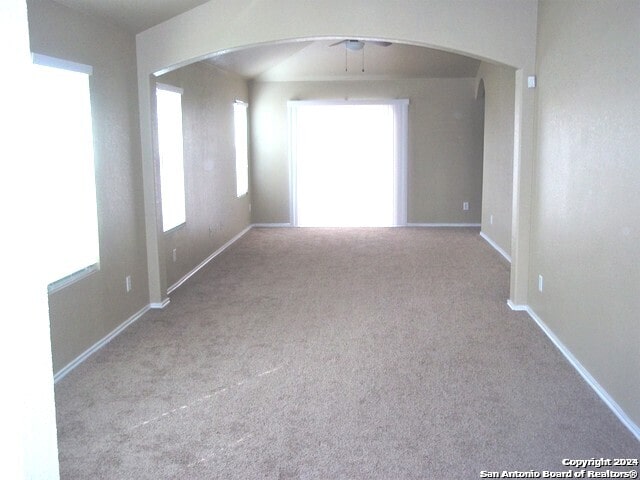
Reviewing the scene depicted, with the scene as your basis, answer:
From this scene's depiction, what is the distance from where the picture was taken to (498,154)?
26.1 ft

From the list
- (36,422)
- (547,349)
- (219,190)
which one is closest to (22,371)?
(36,422)

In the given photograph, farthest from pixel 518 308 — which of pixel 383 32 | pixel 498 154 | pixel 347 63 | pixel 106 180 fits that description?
pixel 347 63

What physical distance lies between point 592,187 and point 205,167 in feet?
15.6

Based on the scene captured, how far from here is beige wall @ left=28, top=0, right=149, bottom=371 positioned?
12.8ft

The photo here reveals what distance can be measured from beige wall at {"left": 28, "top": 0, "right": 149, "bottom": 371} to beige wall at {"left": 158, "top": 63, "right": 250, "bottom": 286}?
2.54 feet

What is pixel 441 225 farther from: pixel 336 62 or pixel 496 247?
pixel 336 62

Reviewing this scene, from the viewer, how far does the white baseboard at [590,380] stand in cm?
310

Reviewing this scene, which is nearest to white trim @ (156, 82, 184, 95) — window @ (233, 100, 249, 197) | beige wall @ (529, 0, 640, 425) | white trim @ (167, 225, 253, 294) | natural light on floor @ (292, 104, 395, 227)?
white trim @ (167, 225, 253, 294)

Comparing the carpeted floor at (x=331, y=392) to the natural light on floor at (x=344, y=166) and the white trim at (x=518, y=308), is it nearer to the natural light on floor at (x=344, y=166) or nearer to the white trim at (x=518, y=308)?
the white trim at (x=518, y=308)

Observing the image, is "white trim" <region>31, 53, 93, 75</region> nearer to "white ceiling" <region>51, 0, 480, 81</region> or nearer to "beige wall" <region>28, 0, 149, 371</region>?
"beige wall" <region>28, 0, 149, 371</region>

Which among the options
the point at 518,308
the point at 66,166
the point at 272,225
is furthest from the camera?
the point at 272,225

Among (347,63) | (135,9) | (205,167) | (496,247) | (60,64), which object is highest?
(347,63)

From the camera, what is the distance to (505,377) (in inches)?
150

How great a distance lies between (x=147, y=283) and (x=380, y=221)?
5444mm
